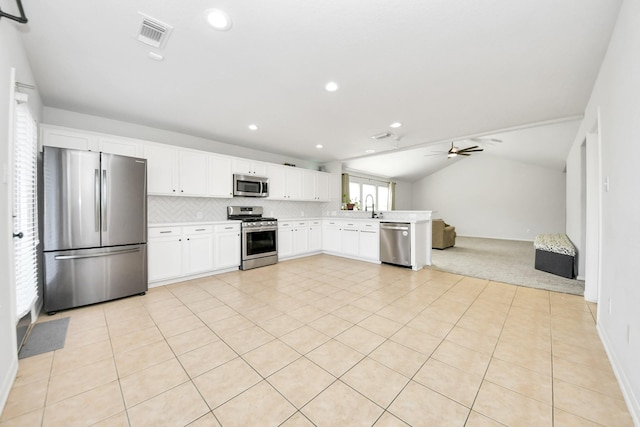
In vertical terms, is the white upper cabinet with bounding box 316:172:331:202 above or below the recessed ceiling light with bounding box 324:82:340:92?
below

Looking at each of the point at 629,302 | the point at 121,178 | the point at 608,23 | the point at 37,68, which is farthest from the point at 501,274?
the point at 37,68

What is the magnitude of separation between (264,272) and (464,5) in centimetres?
427

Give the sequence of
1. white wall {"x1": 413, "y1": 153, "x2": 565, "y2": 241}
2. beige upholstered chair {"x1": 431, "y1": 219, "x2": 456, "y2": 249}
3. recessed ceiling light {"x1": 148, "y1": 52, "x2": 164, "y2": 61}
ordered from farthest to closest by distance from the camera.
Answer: white wall {"x1": 413, "y1": 153, "x2": 565, "y2": 241} → beige upholstered chair {"x1": 431, "y1": 219, "x2": 456, "y2": 249} → recessed ceiling light {"x1": 148, "y1": 52, "x2": 164, "y2": 61}

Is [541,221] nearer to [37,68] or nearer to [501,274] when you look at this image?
[501,274]

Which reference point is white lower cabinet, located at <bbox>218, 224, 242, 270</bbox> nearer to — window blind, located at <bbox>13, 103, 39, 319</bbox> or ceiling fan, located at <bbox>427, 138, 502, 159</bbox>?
window blind, located at <bbox>13, 103, 39, 319</bbox>

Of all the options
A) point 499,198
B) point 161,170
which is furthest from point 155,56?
point 499,198

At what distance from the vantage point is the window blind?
2006 millimetres

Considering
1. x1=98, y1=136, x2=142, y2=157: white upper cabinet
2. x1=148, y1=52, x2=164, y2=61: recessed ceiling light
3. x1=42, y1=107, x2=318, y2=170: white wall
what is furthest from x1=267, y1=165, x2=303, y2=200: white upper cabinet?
x1=148, y1=52, x2=164, y2=61: recessed ceiling light

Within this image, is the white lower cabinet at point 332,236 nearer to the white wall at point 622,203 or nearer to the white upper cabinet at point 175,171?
the white upper cabinet at point 175,171

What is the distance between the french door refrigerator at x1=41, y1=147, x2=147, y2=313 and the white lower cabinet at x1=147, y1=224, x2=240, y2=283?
0.27 meters

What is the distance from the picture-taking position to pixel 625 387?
4.96 feet

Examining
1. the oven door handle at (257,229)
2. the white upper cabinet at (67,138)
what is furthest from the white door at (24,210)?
the oven door handle at (257,229)

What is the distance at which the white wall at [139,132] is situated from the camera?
11.1ft

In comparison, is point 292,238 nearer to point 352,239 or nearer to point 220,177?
point 352,239
